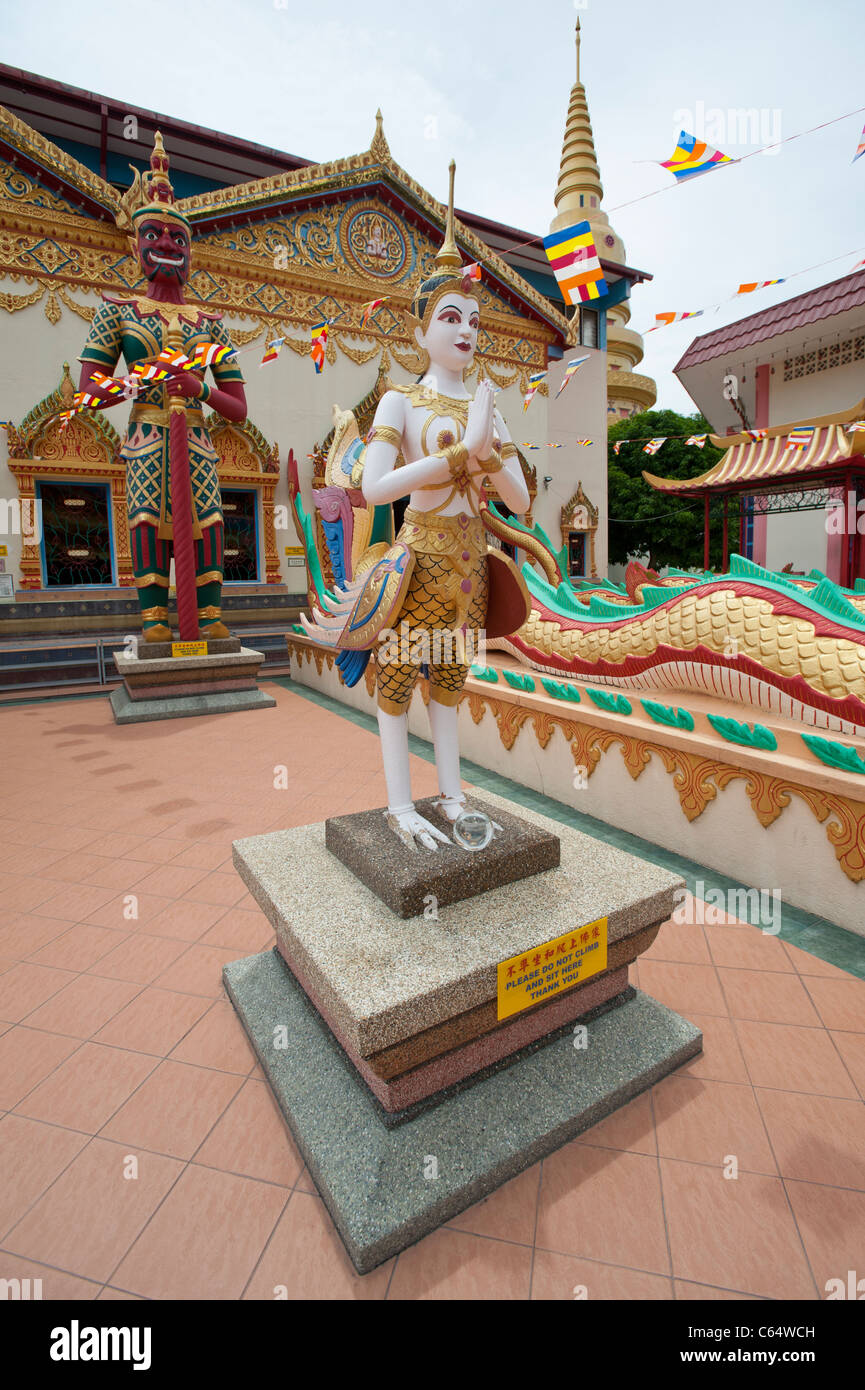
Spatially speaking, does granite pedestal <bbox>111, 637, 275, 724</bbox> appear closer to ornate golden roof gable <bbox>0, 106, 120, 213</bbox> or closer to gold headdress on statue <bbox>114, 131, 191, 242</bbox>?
gold headdress on statue <bbox>114, 131, 191, 242</bbox>

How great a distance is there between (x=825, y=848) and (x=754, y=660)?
1.05 meters

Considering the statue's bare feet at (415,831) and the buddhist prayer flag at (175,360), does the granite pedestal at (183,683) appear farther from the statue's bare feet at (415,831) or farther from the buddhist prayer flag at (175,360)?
the statue's bare feet at (415,831)

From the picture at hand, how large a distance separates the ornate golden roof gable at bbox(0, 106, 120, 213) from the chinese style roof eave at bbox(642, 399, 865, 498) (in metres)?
8.57

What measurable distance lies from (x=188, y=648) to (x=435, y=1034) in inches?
245

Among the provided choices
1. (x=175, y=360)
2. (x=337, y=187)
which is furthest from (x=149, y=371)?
(x=337, y=187)

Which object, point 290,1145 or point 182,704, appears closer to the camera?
point 290,1145

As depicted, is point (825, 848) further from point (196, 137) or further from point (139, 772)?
point (196, 137)

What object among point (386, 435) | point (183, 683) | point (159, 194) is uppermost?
point (159, 194)

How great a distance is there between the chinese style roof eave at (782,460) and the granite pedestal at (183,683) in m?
6.82

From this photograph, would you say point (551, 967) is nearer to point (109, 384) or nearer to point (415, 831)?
point (415, 831)

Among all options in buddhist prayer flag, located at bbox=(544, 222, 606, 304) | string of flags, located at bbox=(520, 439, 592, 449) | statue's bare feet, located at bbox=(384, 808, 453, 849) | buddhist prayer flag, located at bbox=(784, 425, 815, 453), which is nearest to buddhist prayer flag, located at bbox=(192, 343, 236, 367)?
buddhist prayer flag, located at bbox=(544, 222, 606, 304)

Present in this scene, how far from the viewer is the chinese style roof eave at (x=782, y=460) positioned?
9.43m

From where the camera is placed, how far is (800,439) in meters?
10.4

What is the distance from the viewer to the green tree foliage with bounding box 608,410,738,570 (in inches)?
765
